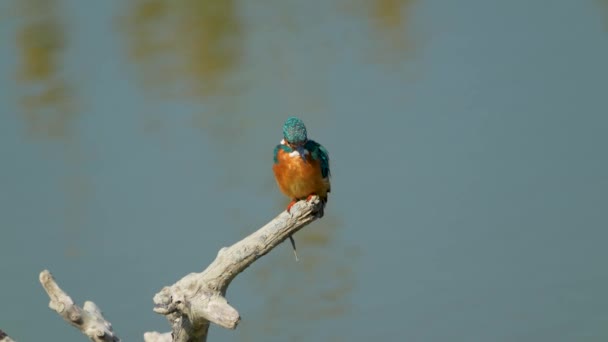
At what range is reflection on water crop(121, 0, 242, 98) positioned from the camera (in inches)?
371

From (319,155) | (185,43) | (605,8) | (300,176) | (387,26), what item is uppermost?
(387,26)

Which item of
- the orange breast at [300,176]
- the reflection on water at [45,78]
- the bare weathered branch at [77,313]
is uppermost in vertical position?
the reflection on water at [45,78]

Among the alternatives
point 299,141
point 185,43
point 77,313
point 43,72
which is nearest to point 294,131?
point 299,141

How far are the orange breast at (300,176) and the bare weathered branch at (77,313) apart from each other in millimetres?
839

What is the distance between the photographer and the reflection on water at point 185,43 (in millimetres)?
9422

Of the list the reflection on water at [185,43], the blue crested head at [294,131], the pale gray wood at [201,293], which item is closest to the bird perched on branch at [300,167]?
the blue crested head at [294,131]

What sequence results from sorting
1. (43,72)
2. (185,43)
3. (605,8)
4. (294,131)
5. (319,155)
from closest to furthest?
1. (294,131)
2. (319,155)
3. (605,8)
4. (43,72)
5. (185,43)

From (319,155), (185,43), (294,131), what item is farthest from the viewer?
→ (185,43)

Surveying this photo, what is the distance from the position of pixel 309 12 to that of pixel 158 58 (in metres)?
1.53

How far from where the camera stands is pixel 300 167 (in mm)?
3955

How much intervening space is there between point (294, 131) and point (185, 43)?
21.6 feet

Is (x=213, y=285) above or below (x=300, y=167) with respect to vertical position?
below

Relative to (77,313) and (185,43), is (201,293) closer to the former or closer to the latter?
(77,313)

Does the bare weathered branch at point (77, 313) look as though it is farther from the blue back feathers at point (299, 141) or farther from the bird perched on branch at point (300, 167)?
the blue back feathers at point (299, 141)
